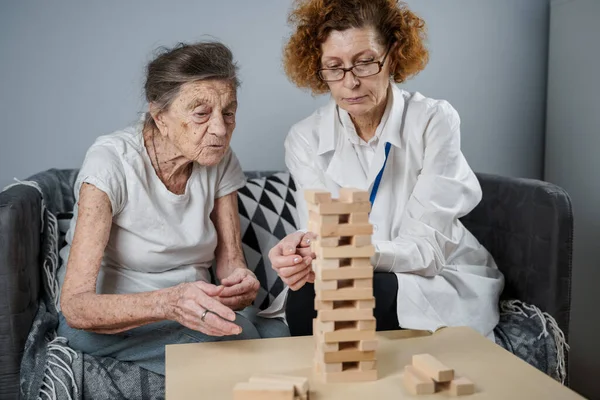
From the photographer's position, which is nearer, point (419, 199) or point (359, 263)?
point (359, 263)

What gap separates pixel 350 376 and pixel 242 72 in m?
1.82

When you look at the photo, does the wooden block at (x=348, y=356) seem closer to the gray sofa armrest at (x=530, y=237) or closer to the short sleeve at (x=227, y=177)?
the short sleeve at (x=227, y=177)

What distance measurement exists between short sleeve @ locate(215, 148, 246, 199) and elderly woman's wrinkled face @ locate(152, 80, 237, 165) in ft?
0.69

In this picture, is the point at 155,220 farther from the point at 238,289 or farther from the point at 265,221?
the point at 265,221

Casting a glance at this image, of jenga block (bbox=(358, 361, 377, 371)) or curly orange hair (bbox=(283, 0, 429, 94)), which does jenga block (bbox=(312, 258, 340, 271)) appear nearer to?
jenga block (bbox=(358, 361, 377, 371))

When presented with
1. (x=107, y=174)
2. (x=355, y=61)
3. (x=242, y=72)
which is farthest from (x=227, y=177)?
(x=242, y=72)

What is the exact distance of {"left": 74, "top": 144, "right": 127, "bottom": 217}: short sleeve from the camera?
180 centimetres

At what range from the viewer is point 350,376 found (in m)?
1.32

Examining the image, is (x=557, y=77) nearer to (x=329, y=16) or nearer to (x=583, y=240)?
(x=583, y=240)

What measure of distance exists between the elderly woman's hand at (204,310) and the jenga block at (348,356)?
0.22 meters

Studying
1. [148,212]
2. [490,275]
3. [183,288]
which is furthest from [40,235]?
[490,275]

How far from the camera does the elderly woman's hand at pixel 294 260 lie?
5.27 ft

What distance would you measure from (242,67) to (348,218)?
1.70 meters

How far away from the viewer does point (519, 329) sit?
2070 millimetres
